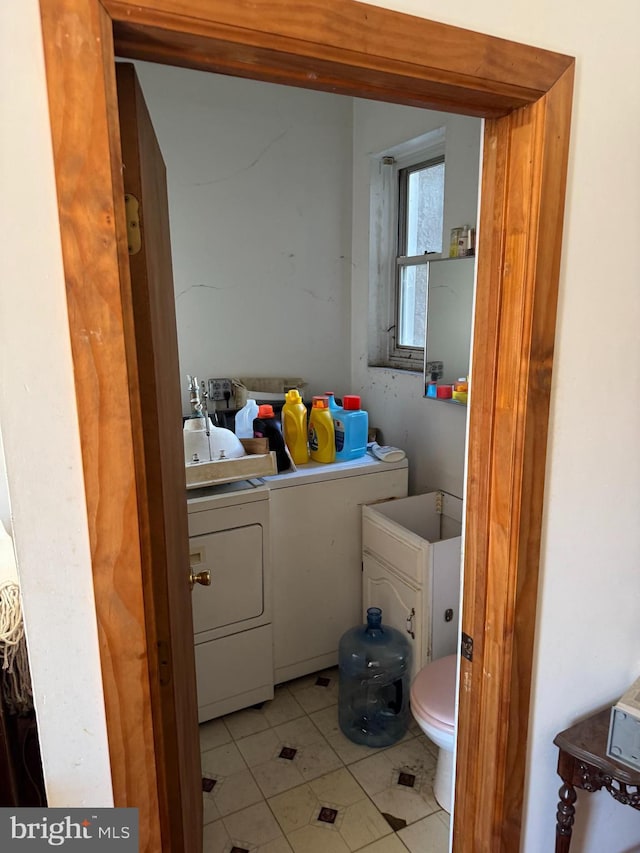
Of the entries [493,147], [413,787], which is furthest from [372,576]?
[493,147]

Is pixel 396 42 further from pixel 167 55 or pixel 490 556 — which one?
pixel 490 556

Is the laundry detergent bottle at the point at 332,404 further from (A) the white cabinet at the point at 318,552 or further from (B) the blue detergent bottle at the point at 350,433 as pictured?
(A) the white cabinet at the point at 318,552

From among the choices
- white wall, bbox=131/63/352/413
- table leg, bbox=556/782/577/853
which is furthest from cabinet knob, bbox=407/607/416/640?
white wall, bbox=131/63/352/413

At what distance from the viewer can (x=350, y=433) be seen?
240 cm

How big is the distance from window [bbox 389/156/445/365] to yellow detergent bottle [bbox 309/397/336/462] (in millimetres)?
510

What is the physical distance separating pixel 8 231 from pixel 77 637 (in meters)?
0.54

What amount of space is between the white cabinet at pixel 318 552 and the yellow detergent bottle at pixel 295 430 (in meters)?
0.08

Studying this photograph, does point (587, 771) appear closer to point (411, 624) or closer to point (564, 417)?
point (564, 417)

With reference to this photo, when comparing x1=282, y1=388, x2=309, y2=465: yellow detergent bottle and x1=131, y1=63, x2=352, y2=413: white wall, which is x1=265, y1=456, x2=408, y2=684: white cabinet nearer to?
x1=282, y1=388, x2=309, y2=465: yellow detergent bottle

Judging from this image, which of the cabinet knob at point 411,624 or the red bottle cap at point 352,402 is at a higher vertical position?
the red bottle cap at point 352,402

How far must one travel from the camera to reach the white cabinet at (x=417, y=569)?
6.63ft

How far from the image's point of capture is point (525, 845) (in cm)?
132

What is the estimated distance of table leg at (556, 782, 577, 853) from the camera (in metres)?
1.27

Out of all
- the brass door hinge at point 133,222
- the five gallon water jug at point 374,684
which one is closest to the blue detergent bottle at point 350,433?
the five gallon water jug at point 374,684
